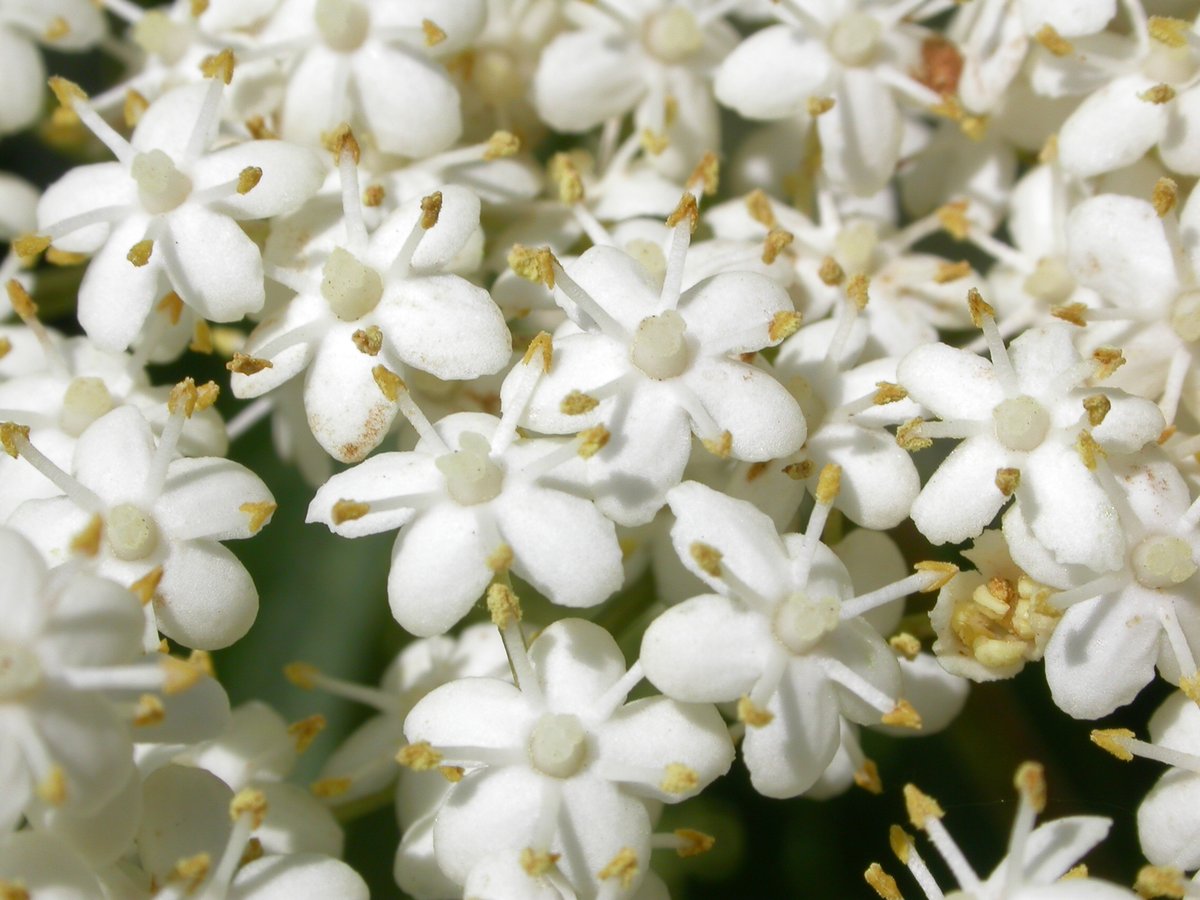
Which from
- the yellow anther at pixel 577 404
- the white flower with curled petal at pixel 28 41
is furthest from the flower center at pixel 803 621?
the white flower with curled petal at pixel 28 41

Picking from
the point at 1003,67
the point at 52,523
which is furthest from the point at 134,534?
the point at 1003,67

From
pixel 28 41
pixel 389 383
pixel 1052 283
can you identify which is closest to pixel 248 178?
pixel 389 383

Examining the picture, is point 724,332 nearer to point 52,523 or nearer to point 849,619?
point 849,619

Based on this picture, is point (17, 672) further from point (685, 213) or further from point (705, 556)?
point (685, 213)

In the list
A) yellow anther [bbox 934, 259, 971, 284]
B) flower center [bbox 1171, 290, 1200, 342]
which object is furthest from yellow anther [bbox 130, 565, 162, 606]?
flower center [bbox 1171, 290, 1200, 342]

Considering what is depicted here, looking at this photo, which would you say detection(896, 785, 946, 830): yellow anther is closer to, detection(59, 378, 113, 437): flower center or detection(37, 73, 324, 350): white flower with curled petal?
detection(37, 73, 324, 350): white flower with curled petal

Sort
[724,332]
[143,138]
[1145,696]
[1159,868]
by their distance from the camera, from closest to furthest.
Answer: [1159,868], [724,332], [143,138], [1145,696]
